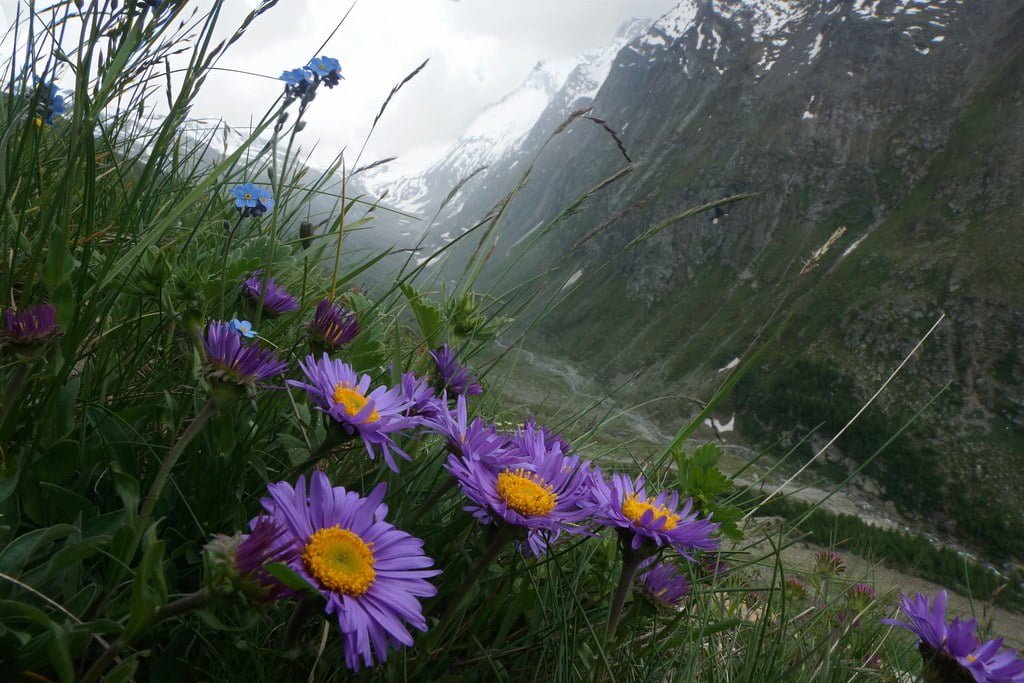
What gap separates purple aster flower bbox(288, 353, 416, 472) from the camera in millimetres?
1069

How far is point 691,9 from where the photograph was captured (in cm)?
17500

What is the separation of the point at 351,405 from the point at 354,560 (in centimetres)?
33

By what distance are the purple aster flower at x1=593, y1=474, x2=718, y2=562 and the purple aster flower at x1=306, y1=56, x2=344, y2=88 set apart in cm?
110

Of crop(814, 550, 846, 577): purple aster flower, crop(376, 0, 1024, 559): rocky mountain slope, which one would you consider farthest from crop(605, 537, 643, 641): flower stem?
crop(376, 0, 1024, 559): rocky mountain slope

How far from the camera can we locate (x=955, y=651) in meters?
1.45

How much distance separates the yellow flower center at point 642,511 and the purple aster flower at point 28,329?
3.75ft

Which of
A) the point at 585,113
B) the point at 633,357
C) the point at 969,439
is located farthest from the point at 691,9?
the point at 585,113

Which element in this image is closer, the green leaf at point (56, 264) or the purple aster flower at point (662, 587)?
the green leaf at point (56, 264)

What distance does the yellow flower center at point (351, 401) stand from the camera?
43.3 inches

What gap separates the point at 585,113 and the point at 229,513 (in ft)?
5.76

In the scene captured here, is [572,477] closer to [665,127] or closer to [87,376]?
[87,376]

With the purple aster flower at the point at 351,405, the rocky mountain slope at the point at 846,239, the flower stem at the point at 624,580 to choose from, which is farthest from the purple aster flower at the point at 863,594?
the rocky mountain slope at the point at 846,239

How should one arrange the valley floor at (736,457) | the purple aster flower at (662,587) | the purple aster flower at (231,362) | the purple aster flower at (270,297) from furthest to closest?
the valley floor at (736,457) < the purple aster flower at (270,297) < the purple aster flower at (662,587) < the purple aster flower at (231,362)

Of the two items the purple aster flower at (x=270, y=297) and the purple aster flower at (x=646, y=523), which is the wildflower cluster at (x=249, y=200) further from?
the purple aster flower at (x=646, y=523)
